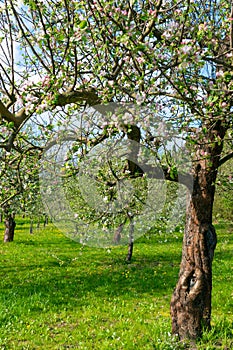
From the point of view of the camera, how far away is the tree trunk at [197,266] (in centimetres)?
659

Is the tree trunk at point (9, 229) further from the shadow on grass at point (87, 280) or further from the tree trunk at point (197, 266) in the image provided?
the tree trunk at point (197, 266)

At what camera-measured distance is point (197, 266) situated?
6641 millimetres

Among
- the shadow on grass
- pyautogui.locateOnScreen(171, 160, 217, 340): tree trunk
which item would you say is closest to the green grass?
the shadow on grass

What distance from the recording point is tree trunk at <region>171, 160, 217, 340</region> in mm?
6594

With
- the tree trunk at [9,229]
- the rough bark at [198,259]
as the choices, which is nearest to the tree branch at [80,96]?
the rough bark at [198,259]

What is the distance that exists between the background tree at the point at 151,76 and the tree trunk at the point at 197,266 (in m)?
0.02

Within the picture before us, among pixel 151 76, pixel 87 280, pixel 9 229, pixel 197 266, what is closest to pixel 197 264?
pixel 197 266

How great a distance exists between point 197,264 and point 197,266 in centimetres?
4

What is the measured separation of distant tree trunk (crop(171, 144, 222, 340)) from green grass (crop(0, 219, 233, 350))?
1.11 ft

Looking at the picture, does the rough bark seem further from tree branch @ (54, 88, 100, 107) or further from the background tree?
tree branch @ (54, 88, 100, 107)

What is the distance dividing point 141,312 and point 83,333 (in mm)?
1947

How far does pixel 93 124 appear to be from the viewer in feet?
18.3

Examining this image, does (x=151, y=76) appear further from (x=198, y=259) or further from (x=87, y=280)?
(x=87, y=280)

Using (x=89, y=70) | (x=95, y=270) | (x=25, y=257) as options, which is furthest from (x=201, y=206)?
(x=25, y=257)
